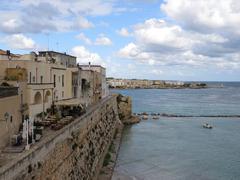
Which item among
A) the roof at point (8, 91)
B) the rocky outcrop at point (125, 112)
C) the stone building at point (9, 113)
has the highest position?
the roof at point (8, 91)

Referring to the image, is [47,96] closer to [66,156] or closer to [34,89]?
[34,89]

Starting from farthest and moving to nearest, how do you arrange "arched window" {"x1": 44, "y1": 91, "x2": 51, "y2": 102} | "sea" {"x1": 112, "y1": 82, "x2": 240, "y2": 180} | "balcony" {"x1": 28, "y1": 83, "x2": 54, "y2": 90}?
"sea" {"x1": 112, "y1": 82, "x2": 240, "y2": 180} < "arched window" {"x1": 44, "y1": 91, "x2": 51, "y2": 102} < "balcony" {"x1": 28, "y1": 83, "x2": 54, "y2": 90}

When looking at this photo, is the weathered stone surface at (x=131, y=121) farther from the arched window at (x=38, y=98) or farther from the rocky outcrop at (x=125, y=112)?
the arched window at (x=38, y=98)

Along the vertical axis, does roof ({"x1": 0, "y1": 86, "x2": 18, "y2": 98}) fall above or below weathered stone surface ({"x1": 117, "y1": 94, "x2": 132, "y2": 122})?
above

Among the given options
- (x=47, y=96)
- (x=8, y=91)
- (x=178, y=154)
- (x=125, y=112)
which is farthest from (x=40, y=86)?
(x=125, y=112)

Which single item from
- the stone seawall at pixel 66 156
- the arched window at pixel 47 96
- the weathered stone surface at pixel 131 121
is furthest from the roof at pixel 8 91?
the weathered stone surface at pixel 131 121

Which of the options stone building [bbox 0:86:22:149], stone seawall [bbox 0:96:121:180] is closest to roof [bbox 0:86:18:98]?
stone building [bbox 0:86:22:149]

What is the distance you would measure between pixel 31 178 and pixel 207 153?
89.7 ft

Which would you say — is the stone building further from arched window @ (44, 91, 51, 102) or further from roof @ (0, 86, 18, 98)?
arched window @ (44, 91, 51, 102)

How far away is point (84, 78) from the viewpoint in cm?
4356

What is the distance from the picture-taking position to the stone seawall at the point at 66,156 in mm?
14233

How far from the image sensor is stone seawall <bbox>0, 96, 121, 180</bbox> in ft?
46.7

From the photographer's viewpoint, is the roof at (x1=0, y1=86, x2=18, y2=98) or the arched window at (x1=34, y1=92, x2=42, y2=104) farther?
the arched window at (x1=34, y1=92, x2=42, y2=104)

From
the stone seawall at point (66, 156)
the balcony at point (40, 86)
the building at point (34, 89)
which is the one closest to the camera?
the stone seawall at point (66, 156)
